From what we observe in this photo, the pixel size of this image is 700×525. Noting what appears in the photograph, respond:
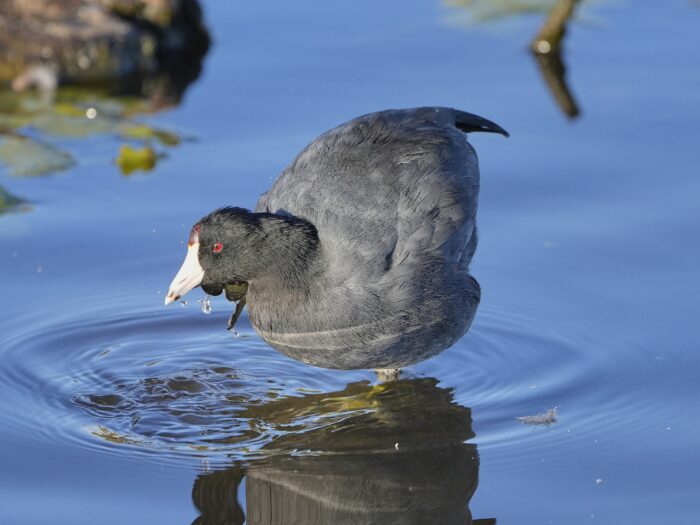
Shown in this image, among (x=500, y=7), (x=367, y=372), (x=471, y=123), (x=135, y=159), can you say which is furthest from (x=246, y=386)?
(x=500, y=7)

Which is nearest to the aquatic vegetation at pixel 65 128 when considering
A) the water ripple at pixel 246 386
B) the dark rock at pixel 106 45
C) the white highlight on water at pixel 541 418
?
the dark rock at pixel 106 45

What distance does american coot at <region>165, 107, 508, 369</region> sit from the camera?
4977 mm

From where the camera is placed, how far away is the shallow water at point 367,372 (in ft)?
15.1

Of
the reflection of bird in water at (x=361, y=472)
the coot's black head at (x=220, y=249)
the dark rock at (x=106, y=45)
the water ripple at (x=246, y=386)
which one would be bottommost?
the reflection of bird in water at (x=361, y=472)

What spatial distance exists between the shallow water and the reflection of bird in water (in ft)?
0.04

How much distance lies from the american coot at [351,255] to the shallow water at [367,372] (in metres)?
0.35

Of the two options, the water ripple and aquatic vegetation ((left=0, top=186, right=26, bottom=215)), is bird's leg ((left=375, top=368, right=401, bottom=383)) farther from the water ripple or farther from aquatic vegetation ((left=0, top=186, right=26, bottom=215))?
aquatic vegetation ((left=0, top=186, right=26, bottom=215))

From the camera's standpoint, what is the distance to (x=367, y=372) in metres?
5.74

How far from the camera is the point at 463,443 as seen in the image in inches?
195

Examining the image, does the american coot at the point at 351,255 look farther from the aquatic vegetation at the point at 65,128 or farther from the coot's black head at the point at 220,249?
the aquatic vegetation at the point at 65,128

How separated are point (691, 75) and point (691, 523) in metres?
4.23

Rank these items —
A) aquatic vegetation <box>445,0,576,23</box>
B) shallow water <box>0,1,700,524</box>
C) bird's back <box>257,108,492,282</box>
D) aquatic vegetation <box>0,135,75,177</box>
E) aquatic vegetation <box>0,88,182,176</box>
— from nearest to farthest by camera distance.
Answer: shallow water <box>0,1,700,524</box> < bird's back <box>257,108,492,282</box> < aquatic vegetation <box>0,135,75,177</box> < aquatic vegetation <box>0,88,182,176</box> < aquatic vegetation <box>445,0,576,23</box>

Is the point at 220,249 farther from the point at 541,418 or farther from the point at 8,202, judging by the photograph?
the point at 8,202

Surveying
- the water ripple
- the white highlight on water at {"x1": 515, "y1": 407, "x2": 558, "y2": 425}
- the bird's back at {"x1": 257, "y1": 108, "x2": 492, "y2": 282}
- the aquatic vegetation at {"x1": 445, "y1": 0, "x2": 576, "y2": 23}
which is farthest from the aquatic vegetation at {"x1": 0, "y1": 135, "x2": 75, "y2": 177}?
the aquatic vegetation at {"x1": 445, "y1": 0, "x2": 576, "y2": 23}
